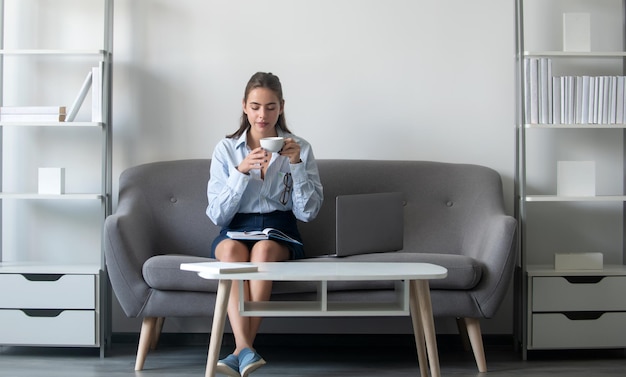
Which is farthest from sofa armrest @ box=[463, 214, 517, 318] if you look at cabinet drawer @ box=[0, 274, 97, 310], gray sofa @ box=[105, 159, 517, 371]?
cabinet drawer @ box=[0, 274, 97, 310]

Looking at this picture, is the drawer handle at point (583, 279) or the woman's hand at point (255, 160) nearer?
the woman's hand at point (255, 160)

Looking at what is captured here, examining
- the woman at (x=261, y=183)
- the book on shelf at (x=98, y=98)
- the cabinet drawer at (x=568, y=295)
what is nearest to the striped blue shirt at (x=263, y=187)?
the woman at (x=261, y=183)

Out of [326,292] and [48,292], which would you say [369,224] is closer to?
[326,292]

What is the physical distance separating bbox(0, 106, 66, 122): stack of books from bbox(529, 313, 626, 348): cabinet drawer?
2.20 metres

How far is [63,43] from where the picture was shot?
12.1ft

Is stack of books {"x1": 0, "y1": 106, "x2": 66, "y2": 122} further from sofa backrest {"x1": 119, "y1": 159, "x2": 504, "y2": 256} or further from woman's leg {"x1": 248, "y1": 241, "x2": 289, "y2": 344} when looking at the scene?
woman's leg {"x1": 248, "y1": 241, "x2": 289, "y2": 344}

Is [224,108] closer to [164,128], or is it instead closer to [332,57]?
[164,128]

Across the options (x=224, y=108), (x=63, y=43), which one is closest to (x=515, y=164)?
(x=224, y=108)

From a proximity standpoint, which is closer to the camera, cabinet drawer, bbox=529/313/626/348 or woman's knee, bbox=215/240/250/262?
woman's knee, bbox=215/240/250/262

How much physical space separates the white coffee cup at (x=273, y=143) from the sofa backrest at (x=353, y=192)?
793 mm

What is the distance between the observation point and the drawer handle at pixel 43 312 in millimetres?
3186

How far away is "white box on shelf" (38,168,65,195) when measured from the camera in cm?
335

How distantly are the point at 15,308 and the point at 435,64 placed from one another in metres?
2.16

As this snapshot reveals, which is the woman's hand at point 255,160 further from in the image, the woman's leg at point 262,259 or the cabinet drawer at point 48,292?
the cabinet drawer at point 48,292
